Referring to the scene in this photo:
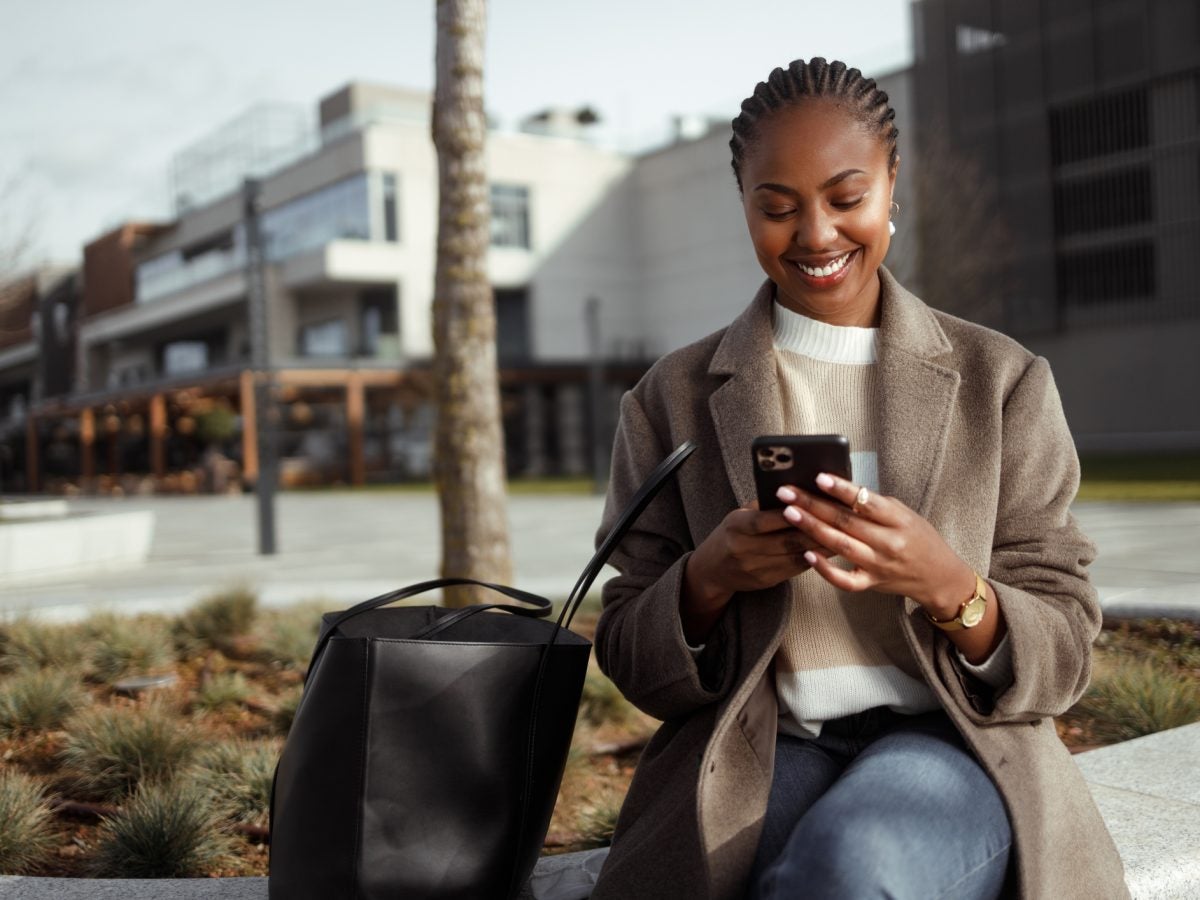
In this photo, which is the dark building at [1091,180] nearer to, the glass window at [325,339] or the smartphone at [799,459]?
the glass window at [325,339]

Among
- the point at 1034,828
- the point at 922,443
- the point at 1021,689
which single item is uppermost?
the point at 922,443

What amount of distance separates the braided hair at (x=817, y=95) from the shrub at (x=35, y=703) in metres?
3.65

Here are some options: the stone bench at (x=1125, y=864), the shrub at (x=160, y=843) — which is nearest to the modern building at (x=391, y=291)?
the shrub at (x=160, y=843)

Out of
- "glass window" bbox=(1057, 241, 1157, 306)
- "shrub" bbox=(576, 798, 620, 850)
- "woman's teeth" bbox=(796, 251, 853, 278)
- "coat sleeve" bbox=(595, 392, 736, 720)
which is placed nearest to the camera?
"coat sleeve" bbox=(595, 392, 736, 720)

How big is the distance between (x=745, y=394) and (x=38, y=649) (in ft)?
15.4

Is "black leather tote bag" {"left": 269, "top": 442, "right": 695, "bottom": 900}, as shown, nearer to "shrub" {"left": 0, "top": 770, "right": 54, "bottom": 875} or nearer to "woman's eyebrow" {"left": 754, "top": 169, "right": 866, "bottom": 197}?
"woman's eyebrow" {"left": 754, "top": 169, "right": 866, "bottom": 197}

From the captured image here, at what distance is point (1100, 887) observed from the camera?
1.86 meters

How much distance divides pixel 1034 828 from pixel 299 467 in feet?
131

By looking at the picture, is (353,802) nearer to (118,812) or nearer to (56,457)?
(118,812)

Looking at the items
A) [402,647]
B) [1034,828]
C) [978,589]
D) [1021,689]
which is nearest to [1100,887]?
[1034,828]

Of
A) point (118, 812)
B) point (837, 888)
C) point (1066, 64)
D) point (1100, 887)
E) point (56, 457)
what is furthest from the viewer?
point (56, 457)

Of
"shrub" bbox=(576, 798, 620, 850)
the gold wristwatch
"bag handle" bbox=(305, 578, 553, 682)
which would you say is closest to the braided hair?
the gold wristwatch

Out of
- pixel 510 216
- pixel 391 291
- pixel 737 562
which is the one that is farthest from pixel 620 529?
pixel 510 216

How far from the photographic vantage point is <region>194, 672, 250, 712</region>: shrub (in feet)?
16.0
